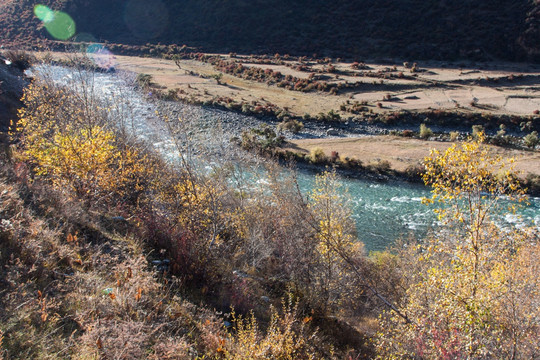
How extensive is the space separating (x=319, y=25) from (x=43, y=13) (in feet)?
195

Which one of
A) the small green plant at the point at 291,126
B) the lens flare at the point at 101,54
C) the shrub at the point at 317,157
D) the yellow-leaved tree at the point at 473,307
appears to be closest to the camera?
the yellow-leaved tree at the point at 473,307

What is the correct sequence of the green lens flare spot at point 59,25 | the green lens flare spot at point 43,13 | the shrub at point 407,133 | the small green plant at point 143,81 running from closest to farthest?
1. the shrub at point 407,133
2. the small green plant at point 143,81
3. the green lens flare spot at point 59,25
4. the green lens flare spot at point 43,13

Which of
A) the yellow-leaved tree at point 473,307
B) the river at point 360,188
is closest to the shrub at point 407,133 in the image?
the river at point 360,188

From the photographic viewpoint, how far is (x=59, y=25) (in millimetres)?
71625

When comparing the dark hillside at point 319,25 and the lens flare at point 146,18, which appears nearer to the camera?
the dark hillside at point 319,25

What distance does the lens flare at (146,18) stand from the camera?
244ft

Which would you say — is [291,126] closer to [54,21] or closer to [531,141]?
[531,141]

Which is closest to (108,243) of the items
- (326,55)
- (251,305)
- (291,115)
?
(251,305)

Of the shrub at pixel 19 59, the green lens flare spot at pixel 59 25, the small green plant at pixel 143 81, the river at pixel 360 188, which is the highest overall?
the green lens flare spot at pixel 59 25

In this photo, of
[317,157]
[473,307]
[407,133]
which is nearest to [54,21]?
[317,157]

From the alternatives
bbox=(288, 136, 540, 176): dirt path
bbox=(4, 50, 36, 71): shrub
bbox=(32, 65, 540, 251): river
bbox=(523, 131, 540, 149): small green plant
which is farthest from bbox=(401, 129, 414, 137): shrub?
bbox=(4, 50, 36, 71): shrub

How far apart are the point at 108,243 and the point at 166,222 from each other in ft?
6.38

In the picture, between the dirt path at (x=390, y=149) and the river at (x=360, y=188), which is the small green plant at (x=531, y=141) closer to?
the dirt path at (x=390, y=149)

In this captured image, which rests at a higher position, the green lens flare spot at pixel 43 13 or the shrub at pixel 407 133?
the green lens flare spot at pixel 43 13
